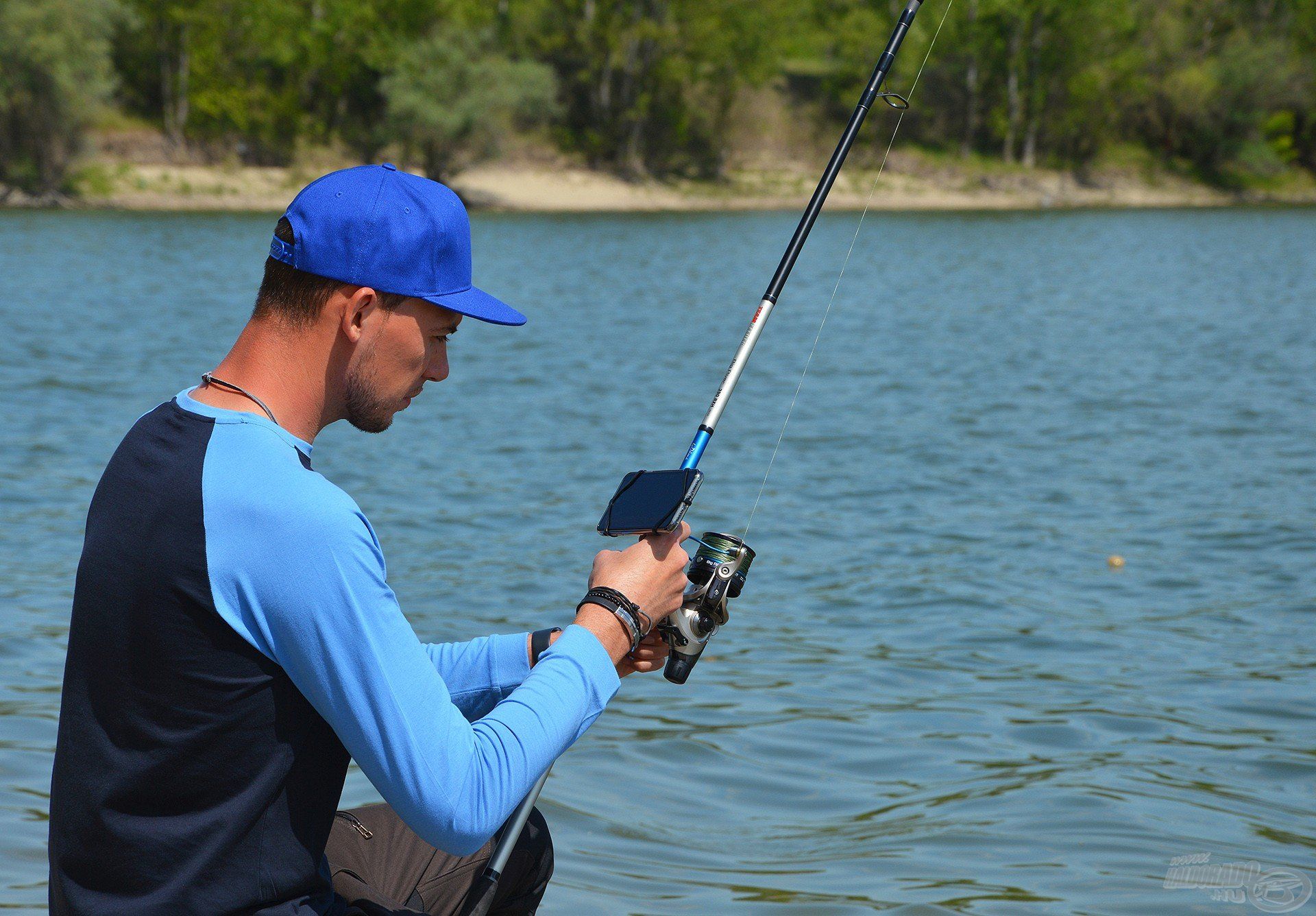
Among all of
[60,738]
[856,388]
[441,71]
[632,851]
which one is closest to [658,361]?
[856,388]

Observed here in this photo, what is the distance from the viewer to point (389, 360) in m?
2.02

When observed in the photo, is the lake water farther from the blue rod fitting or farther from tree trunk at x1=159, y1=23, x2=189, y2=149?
tree trunk at x1=159, y1=23, x2=189, y2=149

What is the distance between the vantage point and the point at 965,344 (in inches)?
709

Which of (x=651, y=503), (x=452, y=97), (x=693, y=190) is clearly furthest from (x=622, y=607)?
(x=693, y=190)

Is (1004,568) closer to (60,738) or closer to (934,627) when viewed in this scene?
(934,627)

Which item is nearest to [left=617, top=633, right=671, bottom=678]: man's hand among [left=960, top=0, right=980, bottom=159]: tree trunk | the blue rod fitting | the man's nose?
the blue rod fitting

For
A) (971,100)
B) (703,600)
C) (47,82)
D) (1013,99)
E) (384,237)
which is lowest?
(47,82)

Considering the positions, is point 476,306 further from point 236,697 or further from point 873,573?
point 873,573

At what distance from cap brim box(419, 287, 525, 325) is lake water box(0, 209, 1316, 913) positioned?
2.16 metres

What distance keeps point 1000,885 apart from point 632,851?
1063mm

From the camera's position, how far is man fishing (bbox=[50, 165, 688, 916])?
175 cm

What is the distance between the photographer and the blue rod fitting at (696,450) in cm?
282

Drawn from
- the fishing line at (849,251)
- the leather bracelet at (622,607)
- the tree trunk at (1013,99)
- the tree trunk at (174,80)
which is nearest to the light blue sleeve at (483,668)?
the leather bracelet at (622,607)

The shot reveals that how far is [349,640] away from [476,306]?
55cm
